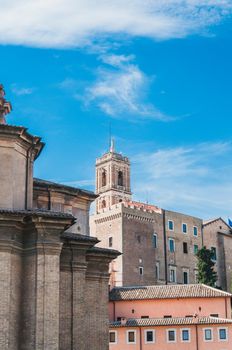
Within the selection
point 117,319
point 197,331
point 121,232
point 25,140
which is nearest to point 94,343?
point 25,140

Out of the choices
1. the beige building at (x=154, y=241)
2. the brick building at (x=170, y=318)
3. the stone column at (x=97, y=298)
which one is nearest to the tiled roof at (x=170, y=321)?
the brick building at (x=170, y=318)

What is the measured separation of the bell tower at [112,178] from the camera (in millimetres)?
112938

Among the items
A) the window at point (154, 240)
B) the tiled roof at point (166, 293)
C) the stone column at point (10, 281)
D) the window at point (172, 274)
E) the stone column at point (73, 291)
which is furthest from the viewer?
the window at point (172, 274)

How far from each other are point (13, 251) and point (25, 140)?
358cm

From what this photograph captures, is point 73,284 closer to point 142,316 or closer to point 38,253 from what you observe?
point 38,253

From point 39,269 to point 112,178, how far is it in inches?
3669

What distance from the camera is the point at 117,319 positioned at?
56906 millimetres

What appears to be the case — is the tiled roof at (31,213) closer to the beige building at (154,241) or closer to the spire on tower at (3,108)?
the spire on tower at (3,108)

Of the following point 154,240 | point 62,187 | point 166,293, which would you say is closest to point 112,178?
point 154,240

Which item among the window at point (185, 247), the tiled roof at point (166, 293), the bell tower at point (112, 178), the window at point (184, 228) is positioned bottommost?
the tiled roof at point (166, 293)

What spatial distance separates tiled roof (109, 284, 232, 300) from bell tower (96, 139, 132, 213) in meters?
52.6

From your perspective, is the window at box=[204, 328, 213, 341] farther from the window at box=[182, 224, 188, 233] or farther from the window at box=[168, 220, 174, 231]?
the window at box=[182, 224, 188, 233]

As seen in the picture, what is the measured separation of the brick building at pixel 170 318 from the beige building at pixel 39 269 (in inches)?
1111

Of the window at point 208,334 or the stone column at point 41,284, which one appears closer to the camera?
the stone column at point 41,284
